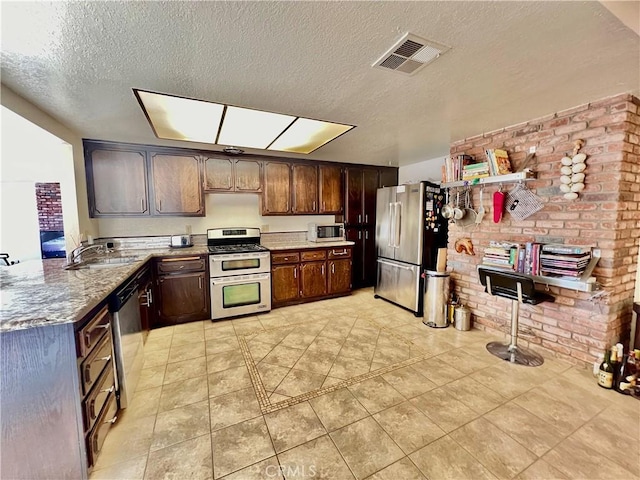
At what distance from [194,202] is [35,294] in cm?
233

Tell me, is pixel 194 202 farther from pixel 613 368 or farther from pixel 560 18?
pixel 613 368

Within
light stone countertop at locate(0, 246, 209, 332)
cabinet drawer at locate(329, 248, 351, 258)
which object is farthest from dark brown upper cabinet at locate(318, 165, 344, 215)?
light stone countertop at locate(0, 246, 209, 332)

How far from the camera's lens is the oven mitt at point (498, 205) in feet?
9.46

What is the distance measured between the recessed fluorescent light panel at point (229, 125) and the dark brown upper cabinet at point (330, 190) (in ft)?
2.97

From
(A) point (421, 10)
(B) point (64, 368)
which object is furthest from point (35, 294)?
(A) point (421, 10)

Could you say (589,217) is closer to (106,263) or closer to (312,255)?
(312,255)

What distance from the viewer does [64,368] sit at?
131 cm

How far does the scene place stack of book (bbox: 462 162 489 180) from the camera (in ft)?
9.56

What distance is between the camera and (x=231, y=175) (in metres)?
3.94

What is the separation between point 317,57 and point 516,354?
10.3 ft

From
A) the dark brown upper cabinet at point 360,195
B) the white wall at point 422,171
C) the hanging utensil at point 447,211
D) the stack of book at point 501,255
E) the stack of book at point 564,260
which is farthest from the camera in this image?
the dark brown upper cabinet at point 360,195

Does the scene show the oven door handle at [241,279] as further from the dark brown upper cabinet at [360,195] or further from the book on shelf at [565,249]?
the book on shelf at [565,249]

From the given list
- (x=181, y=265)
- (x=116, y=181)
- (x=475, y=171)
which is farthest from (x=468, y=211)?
(x=116, y=181)

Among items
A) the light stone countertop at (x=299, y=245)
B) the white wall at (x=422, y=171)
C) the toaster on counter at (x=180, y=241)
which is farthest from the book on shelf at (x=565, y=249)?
the toaster on counter at (x=180, y=241)
